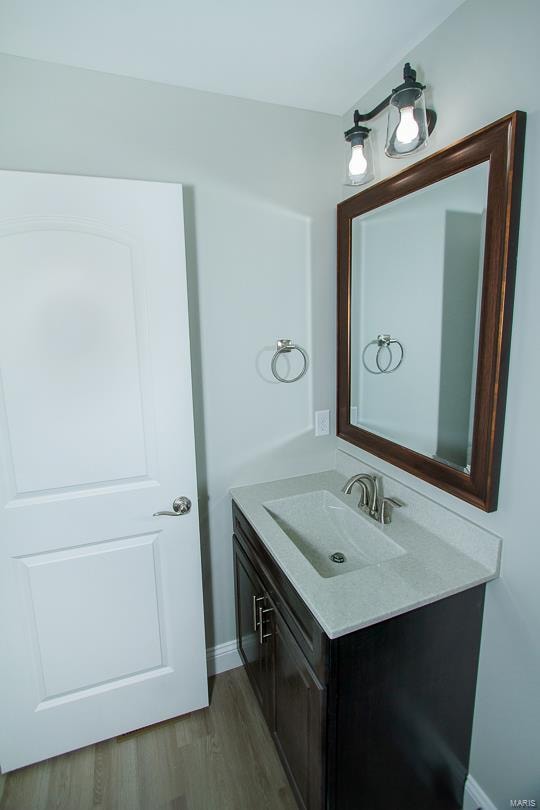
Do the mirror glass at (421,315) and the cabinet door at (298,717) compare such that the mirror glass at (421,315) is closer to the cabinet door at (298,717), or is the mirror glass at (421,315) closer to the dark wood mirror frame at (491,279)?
the dark wood mirror frame at (491,279)

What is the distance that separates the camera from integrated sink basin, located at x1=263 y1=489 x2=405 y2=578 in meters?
1.46

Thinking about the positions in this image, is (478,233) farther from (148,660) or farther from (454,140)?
(148,660)

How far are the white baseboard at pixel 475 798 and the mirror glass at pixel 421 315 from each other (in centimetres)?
104

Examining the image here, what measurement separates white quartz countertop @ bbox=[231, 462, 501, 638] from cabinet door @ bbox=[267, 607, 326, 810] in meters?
0.21

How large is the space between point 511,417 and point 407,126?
0.90 meters

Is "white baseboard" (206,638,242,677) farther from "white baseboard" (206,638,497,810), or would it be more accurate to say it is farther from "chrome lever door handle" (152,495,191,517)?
"chrome lever door handle" (152,495,191,517)

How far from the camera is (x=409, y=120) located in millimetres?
1202

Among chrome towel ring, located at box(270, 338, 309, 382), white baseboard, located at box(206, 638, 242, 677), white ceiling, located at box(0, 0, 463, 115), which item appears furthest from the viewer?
white baseboard, located at box(206, 638, 242, 677)

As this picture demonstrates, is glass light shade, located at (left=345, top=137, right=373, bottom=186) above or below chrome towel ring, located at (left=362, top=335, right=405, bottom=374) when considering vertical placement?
above

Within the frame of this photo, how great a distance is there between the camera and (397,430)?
1.55 m

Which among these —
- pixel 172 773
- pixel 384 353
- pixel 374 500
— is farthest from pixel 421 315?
pixel 172 773

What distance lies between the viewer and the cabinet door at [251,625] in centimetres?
151

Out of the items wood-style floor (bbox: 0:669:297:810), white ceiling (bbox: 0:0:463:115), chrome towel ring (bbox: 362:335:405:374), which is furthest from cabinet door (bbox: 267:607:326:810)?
white ceiling (bbox: 0:0:463:115)

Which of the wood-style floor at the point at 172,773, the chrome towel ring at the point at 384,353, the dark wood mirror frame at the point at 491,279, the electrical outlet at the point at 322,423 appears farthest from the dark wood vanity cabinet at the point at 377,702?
the chrome towel ring at the point at 384,353
